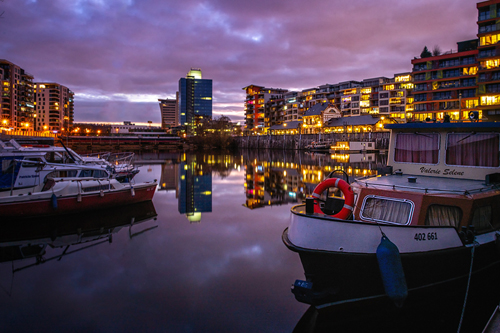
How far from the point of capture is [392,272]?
7270 mm

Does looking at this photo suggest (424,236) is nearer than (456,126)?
Yes

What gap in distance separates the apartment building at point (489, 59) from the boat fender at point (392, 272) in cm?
6539

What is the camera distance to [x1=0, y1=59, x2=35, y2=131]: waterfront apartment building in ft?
398

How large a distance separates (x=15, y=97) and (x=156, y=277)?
151 meters

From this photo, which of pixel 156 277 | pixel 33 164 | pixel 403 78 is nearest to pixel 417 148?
pixel 156 277

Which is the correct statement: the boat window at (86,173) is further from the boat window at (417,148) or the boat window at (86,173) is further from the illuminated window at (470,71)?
the illuminated window at (470,71)

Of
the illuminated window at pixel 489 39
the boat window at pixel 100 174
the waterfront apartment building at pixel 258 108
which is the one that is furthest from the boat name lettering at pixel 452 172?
the waterfront apartment building at pixel 258 108

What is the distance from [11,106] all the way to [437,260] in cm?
15335

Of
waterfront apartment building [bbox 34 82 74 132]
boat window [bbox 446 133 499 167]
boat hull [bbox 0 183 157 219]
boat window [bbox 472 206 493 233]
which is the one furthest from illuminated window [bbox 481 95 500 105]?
waterfront apartment building [bbox 34 82 74 132]

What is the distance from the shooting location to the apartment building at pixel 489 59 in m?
58.0

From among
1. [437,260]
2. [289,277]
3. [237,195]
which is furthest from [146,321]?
[237,195]

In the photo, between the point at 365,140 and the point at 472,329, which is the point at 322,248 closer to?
the point at 472,329

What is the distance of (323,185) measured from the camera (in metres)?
9.73

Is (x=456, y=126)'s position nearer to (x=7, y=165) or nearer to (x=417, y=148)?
(x=417, y=148)
